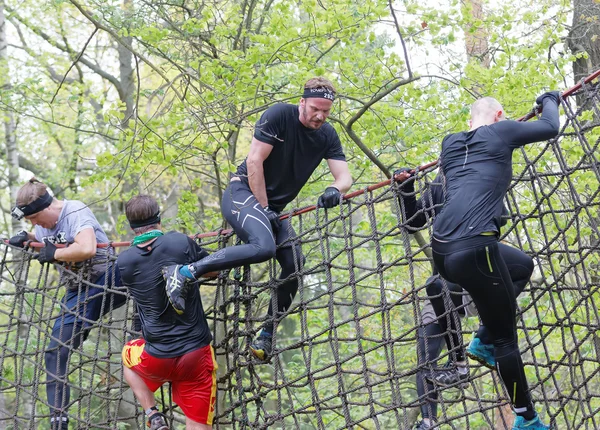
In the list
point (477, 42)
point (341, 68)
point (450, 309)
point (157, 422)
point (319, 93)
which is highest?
point (477, 42)

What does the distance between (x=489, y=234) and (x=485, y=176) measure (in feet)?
0.74

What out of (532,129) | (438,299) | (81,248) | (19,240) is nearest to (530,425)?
(438,299)

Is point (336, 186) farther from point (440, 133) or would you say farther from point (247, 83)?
point (440, 133)

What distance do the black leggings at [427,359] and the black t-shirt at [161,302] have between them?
1018 millimetres

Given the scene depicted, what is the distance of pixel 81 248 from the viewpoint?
4184 millimetres

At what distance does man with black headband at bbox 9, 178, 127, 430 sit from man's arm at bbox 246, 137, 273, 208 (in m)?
1.07

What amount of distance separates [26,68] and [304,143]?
8.40m

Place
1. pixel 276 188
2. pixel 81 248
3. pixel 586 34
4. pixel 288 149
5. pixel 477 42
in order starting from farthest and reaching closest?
pixel 477 42 < pixel 586 34 < pixel 81 248 < pixel 276 188 < pixel 288 149

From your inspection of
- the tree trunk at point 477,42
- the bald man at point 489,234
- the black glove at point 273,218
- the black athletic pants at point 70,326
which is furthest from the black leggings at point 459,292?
the tree trunk at point 477,42

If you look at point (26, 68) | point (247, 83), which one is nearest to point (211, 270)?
point (247, 83)

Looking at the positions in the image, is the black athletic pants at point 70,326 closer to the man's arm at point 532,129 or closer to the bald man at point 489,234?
the bald man at point 489,234

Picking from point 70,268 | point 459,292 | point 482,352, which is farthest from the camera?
point 70,268

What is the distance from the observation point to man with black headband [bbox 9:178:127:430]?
13.8 feet

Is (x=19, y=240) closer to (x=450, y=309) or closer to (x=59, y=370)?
(x=59, y=370)
